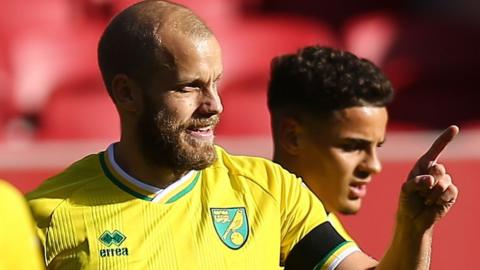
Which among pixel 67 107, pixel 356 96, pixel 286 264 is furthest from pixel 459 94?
pixel 286 264

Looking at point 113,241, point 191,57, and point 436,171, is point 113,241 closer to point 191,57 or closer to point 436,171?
point 191,57

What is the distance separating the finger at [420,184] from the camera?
8.46ft

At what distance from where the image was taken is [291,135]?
143 inches

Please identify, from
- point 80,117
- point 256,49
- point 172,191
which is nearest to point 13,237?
point 172,191

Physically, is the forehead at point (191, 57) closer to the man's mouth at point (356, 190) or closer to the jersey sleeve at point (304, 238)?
the jersey sleeve at point (304, 238)

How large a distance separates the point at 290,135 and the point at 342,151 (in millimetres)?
164

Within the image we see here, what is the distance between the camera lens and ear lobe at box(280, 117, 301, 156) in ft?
11.8

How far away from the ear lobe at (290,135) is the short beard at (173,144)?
2.70 ft

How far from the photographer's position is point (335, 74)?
3.61 meters

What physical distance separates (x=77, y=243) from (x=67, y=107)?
10.8 ft

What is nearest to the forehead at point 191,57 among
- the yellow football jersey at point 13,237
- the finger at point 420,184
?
the finger at point 420,184

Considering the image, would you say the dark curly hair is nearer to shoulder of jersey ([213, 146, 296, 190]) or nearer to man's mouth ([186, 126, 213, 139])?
shoulder of jersey ([213, 146, 296, 190])

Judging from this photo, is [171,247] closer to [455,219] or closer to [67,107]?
[455,219]

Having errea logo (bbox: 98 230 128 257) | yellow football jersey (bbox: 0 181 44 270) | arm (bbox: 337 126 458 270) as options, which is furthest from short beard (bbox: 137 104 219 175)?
yellow football jersey (bbox: 0 181 44 270)
